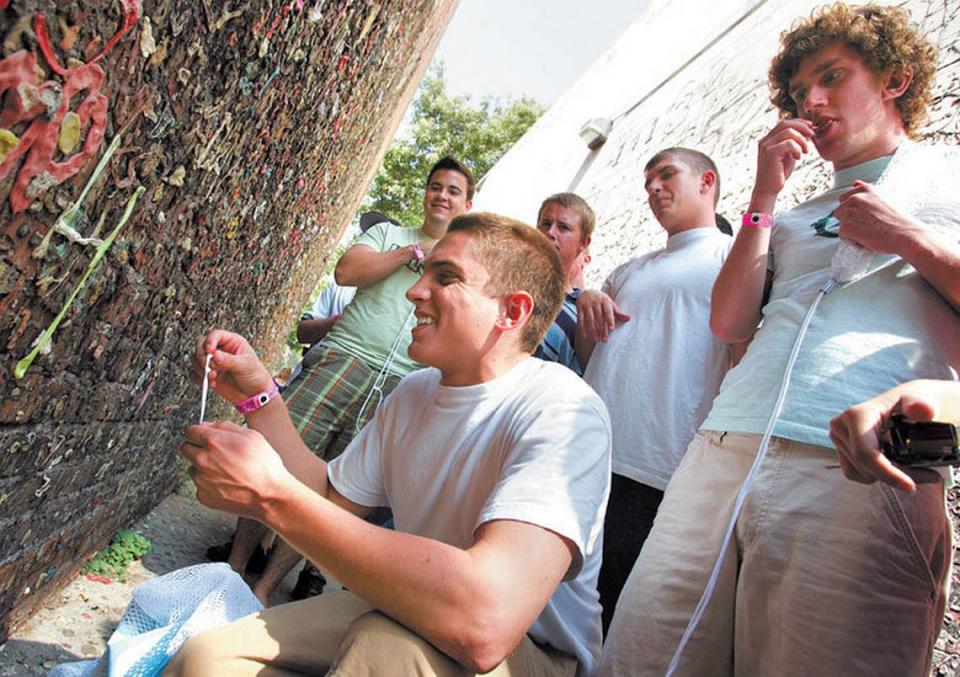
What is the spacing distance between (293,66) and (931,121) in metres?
2.23

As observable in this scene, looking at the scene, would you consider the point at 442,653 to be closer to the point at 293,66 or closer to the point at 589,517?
the point at 589,517

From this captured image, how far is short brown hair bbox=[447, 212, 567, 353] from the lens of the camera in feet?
6.05

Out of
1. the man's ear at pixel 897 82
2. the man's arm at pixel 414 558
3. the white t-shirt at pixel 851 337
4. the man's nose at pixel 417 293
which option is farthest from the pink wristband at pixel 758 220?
the man's arm at pixel 414 558

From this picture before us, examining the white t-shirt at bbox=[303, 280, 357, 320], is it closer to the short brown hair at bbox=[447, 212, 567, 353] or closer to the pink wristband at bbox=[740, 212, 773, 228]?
the short brown hair at bbox=[447, 212, 567, 353]

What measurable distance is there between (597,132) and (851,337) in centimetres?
762

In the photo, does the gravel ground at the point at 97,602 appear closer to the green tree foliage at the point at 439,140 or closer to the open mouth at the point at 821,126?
the open mouth at the point at 821,126

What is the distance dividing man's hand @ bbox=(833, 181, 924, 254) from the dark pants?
1069 mm

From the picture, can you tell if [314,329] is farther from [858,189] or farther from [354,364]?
[858,189]

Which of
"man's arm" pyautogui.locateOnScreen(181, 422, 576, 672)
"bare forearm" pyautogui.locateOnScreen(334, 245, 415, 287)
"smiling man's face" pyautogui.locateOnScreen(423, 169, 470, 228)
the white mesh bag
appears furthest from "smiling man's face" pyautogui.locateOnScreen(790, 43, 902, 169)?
the white mesh bag

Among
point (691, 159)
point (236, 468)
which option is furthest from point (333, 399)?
point (236, 468)

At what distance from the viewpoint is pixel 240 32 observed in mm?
1641

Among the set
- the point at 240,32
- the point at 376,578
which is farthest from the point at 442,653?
the point at 240,32

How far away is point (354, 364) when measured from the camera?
3.26 m

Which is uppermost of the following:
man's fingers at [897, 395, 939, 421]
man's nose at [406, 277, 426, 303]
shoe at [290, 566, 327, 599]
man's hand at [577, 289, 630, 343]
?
man's hand at [577, 289, 630, 343]
